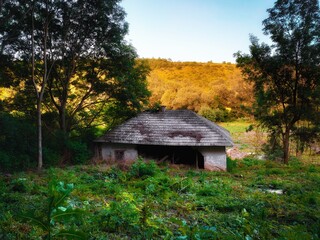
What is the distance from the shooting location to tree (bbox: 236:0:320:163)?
1758 centimetres

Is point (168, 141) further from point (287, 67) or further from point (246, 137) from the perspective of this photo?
point (246, 137)

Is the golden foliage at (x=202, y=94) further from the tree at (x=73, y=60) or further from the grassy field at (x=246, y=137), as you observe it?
the tree at (x=73, y=60)

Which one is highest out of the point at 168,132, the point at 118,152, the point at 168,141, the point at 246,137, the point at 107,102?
the point at 107,102

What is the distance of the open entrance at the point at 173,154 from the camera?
19.6 m

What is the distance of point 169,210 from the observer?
23.3ft

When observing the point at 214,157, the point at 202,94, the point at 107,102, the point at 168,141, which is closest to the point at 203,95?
the point at 202,94

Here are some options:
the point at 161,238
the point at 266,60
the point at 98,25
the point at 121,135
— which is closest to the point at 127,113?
the point at 121,135

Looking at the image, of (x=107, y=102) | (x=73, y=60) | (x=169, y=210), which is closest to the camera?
(x=169, y=210)

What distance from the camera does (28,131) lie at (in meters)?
15.0

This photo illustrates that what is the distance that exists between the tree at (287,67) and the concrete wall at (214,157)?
4.13 meters

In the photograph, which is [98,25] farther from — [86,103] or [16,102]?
[16,102]

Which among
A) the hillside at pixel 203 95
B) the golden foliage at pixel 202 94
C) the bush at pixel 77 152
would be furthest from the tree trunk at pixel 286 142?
the hillside at pixel 203 95

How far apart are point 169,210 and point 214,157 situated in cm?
1156

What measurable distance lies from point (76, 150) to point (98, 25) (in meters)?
8.21
